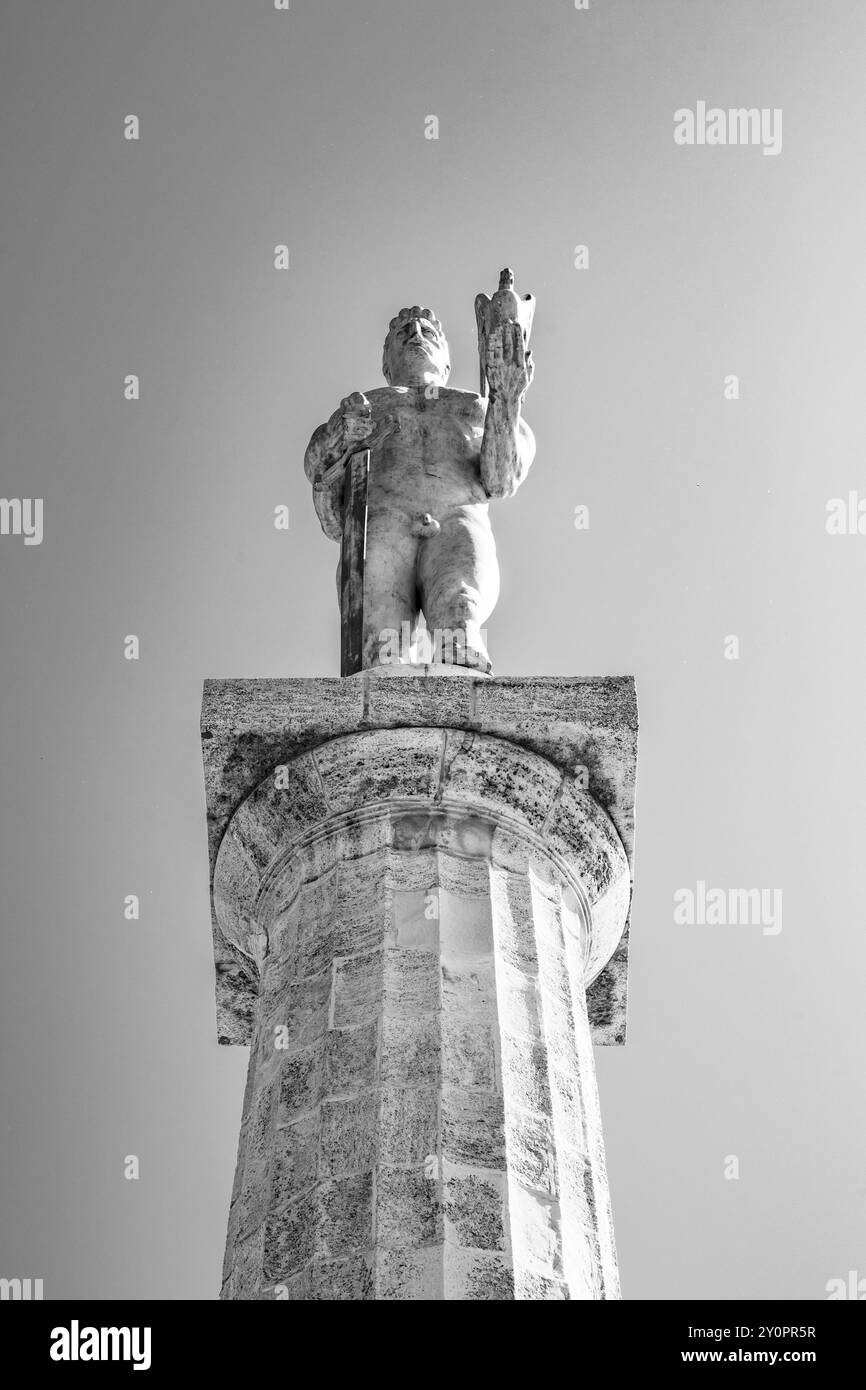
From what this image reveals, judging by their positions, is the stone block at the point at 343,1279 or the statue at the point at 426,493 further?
the statue at the point at 426,493

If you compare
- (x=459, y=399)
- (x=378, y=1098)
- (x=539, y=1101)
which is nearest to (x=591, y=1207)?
(x=539, y=1101)

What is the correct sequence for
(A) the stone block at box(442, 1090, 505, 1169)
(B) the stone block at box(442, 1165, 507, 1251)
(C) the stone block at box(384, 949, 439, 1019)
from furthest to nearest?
(C) the stone block at box(384, 949, 439, 1019) < (A) the stone block at box(442, 1090, 505, 1169) < (B) the stone block at box(442, 1165, 507, 1251)

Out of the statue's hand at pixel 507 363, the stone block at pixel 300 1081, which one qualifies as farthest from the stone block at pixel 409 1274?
the statue's hand at pixel 507 363

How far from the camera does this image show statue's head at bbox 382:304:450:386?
11750mm

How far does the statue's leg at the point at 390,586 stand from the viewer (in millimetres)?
9812

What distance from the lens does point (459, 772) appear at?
836cm

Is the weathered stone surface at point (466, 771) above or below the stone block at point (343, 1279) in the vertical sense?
above

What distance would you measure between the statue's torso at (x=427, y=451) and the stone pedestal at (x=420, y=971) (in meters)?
2.18

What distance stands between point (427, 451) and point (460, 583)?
1201 millimetres

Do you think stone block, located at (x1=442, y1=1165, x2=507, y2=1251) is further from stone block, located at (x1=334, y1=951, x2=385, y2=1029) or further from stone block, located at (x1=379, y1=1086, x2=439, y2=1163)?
stone block, located at (x1=334, y1=951, x2=385, y2=1029)

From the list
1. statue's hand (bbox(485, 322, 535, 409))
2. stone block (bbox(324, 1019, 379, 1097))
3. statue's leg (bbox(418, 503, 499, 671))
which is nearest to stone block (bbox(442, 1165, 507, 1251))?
stone block (bbox(324, 1019, 379, 1097))

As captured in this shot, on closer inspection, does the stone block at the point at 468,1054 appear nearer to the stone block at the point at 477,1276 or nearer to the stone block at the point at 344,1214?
the stone block at the point at 344,1214
